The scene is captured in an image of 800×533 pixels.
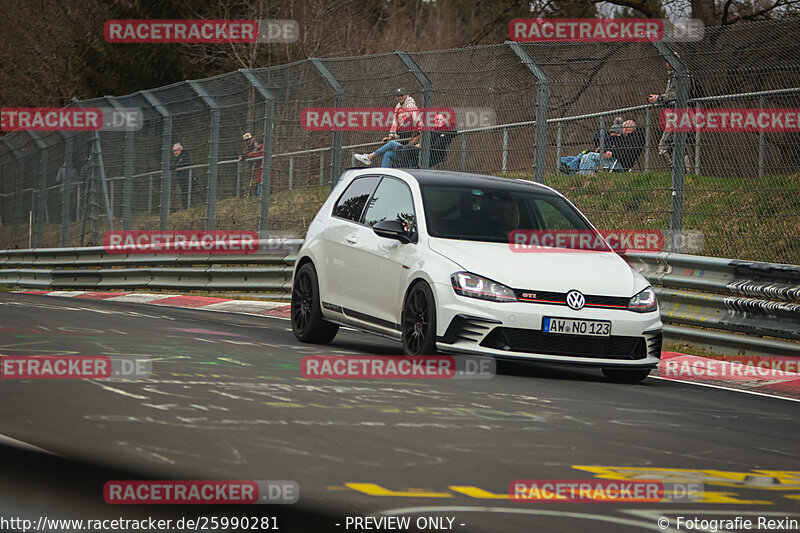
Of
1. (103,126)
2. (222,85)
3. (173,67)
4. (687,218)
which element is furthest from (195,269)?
(173,67)

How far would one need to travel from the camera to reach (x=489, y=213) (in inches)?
405

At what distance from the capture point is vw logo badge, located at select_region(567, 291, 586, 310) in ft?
29.8

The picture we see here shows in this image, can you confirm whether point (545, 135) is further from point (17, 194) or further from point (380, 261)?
point (17, 194)

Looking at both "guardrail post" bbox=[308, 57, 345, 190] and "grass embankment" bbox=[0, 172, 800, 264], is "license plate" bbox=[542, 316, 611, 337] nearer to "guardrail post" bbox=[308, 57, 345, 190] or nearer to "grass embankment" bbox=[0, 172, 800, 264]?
"grass embankment" bbox=[0, 172, 800, 264]

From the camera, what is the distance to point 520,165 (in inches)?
569

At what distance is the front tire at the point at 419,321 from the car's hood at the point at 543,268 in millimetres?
334

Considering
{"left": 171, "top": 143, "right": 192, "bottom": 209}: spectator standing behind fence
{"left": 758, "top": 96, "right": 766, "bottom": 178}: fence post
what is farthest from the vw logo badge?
{"left": 171, "top": 143, "right": 192, "bottom": 209}: spectator standing behind fence

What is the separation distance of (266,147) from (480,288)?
1079 centimetres

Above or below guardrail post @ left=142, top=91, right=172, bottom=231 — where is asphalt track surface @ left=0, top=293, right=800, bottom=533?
below

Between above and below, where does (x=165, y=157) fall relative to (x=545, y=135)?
above

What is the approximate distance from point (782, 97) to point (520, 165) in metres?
3.40

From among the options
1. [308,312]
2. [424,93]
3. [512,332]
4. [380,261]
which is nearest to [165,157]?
[424,93]

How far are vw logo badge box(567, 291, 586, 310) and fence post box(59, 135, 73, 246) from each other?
19953mm

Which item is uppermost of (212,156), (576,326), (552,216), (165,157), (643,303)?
(165,157)
